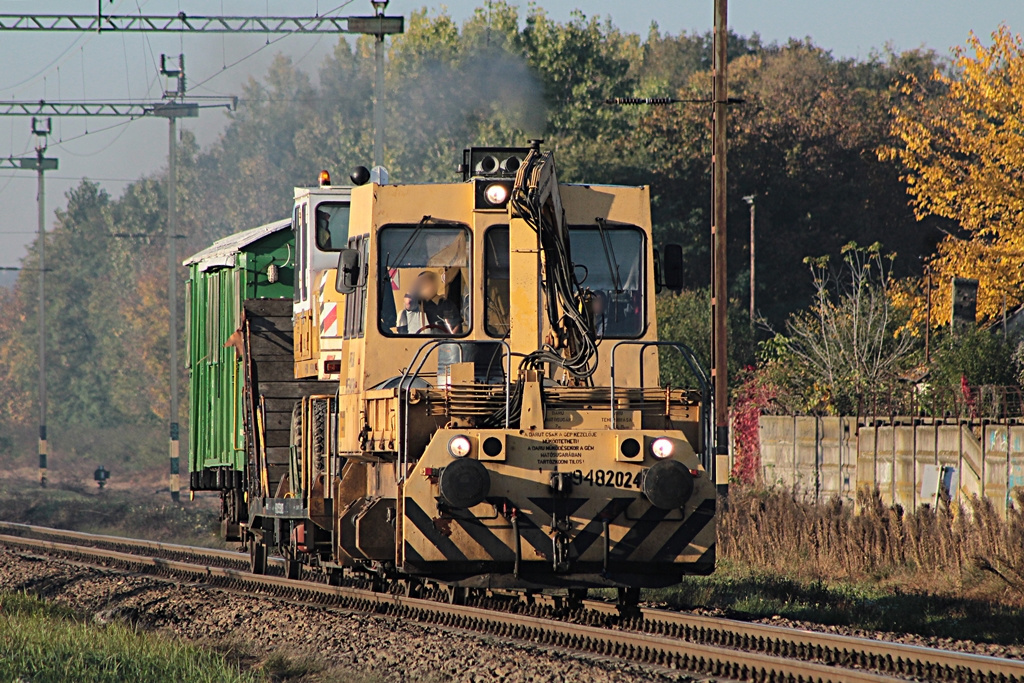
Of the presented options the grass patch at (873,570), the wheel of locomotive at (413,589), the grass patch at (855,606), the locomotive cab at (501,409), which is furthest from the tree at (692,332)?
the locomotive cab at (501,409)

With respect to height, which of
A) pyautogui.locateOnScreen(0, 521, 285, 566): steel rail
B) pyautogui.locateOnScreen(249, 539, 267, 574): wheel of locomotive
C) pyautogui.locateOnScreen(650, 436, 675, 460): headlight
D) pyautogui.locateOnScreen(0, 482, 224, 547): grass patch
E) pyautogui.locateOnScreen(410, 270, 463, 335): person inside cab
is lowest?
pyautogui.locateOnScreen(0, 482, 224, 547): grass patch

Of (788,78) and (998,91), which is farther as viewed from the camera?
(788,78)

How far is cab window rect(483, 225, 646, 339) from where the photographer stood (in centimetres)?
1151

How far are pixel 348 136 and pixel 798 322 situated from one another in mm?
52099

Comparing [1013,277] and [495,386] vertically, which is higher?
[1013,277]

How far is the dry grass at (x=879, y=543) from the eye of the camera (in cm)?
1365

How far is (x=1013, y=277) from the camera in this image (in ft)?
85.5

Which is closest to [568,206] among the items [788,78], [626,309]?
[626,309]

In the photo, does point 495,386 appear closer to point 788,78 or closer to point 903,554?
point 903,554

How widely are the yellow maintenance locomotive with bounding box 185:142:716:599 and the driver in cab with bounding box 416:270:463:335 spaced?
0.04ft

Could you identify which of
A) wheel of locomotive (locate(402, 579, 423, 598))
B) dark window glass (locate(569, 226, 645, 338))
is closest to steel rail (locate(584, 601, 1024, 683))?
dark window glass (locate(569, 226, 645, 338))

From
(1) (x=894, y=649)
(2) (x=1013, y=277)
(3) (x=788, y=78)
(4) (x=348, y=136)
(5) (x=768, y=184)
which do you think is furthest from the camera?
(4) (x=348, y=136)

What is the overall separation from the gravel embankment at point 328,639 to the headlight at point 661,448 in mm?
1480

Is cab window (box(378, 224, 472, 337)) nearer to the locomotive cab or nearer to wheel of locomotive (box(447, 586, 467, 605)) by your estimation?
the locomotive cab
